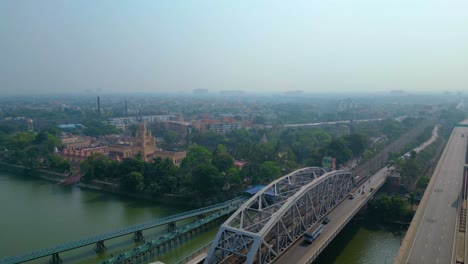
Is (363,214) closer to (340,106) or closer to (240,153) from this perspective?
(240,153)

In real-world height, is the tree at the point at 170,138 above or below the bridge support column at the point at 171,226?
above

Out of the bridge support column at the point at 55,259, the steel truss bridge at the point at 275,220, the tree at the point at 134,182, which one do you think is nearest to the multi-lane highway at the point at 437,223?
the steel truss bridge at the point at 275,220

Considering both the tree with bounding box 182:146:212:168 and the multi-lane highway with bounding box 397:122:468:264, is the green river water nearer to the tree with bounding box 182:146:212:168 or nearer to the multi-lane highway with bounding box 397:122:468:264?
the multi-lane highway with bounding box 397:122:468:264

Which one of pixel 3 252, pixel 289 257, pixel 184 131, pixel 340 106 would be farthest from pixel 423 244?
pixel 340 106

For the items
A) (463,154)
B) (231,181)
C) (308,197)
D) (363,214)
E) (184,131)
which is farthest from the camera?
(184,131)

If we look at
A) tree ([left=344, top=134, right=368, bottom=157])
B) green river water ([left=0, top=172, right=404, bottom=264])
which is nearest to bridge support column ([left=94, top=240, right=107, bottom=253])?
green river water ([left=0, top=172, right=404, bottom=264])

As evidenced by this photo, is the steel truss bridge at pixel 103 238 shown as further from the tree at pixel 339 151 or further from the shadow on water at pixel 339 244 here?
the tree at pixel 339 151
